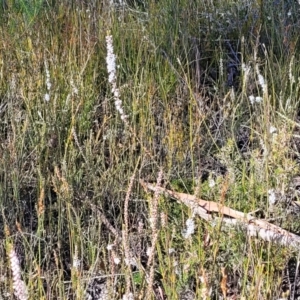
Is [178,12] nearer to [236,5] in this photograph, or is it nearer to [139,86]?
[236,5]

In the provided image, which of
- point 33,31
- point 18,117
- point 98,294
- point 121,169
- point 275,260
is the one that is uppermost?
point 33,31

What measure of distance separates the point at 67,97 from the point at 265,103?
0.82 m

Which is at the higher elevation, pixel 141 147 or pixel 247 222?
pixel 141 147

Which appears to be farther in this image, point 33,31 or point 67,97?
point 33,31

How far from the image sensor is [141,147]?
1.94 meters

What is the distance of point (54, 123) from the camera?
221cm

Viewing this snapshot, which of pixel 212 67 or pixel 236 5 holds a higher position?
pixel 236 5

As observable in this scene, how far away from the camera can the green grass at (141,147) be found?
1520 millimetres

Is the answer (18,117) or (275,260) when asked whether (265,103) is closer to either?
(275,260)

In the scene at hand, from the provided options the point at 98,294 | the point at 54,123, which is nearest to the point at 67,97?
the point at 54,123

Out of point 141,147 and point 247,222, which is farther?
point 141,147

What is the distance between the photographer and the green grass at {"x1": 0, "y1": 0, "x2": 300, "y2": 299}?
152 centimetres

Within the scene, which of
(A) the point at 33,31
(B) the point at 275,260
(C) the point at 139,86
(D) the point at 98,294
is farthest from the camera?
(A) the point at 33,31

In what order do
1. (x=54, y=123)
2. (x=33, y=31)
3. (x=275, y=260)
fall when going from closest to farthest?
1. (x=275, y=260)
2. (x=54, y=123)
3. (x=33, y=31)
